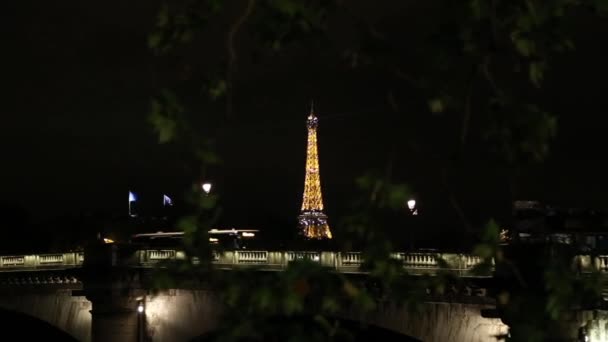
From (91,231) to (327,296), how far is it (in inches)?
3569

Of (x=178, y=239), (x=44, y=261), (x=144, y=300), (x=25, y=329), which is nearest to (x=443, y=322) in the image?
(x=144, y=300)

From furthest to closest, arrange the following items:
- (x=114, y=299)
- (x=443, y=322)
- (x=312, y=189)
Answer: (x=312, y=189) < (x=114, y=299) < (x=443, y=322)

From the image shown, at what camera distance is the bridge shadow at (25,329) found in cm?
4997

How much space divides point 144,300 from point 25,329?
20772 millimetres

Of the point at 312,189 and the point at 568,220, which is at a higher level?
the point at 312,189

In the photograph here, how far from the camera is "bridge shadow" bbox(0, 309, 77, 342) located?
50.0m

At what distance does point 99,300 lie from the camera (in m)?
33.0

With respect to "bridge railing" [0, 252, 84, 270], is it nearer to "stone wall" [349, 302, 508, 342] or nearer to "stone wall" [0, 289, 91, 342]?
"stone wall" [0, 289, 91, 342]

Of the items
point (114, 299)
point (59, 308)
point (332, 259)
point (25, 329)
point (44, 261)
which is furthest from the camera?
point (25, 329)

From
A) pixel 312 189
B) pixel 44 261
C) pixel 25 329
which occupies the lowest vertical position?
pixel 25 329

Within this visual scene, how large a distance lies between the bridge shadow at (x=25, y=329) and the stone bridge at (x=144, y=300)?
10908 mm

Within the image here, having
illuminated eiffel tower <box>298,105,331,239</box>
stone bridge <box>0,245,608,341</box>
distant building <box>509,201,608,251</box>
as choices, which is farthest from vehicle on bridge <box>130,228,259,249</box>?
illuminated eiffel tower <box>298,105,331,239</box>

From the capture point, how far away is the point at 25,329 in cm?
5169

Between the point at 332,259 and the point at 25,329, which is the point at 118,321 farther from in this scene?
the point at 25,329
